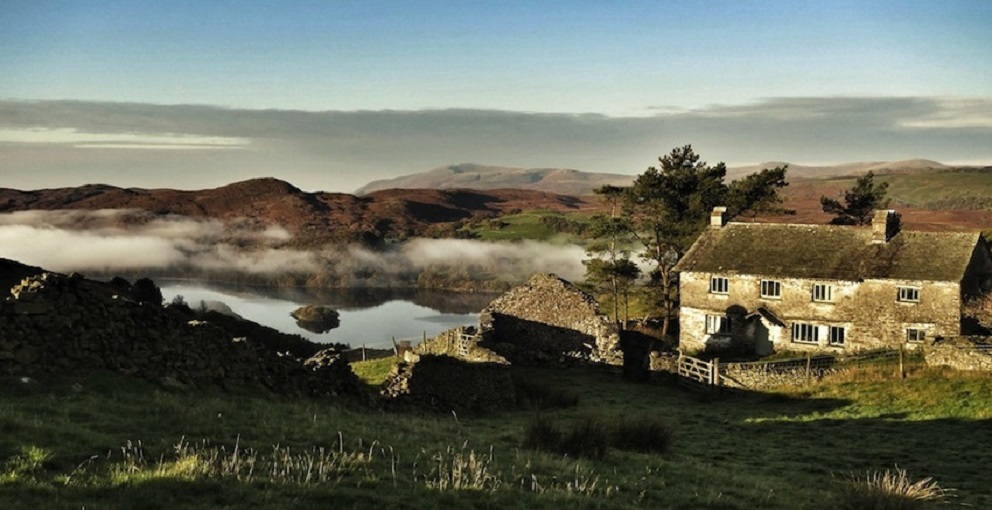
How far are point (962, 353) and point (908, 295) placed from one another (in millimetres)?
9331

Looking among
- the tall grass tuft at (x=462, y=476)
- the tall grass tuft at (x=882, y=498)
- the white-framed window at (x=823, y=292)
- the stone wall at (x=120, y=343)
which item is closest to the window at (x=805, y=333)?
the white-framed window at (x=823, y=292)

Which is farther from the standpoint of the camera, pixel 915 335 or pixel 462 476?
pixel 915 335

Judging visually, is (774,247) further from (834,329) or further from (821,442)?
(821,442)

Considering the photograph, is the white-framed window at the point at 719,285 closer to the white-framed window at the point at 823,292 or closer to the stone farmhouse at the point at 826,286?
the stone farmhouse at the point at 826,286

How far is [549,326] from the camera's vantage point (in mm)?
45125

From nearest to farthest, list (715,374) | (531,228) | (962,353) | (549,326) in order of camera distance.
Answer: (962,353), (715,374), (549,326), (531,228)

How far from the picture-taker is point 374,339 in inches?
3066

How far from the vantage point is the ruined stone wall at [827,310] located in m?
42.0

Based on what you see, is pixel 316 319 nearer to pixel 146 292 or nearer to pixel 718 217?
pixel 146 292

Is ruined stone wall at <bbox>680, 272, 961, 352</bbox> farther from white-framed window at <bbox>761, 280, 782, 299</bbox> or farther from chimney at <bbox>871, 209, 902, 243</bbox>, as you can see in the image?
chimney at <bbox>871, 209, 902, 243</bbox>

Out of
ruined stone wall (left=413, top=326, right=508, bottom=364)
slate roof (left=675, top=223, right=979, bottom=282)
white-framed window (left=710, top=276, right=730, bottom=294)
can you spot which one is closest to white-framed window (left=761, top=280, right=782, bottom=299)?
slate roof (left=675, top=223, right=979, bottom=282)

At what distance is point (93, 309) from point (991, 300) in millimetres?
45627

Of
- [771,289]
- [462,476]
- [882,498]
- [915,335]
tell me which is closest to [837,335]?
[915,335]

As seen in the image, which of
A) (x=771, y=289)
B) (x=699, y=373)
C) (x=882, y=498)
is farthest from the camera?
(x=771, y=289)
